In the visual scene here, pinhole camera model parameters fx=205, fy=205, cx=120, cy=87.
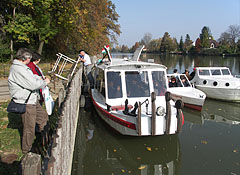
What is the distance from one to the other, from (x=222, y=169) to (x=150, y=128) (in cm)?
233

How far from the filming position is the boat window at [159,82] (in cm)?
820

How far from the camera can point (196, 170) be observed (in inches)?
232

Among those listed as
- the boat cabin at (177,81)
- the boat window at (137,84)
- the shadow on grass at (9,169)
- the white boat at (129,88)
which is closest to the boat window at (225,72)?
the boat cabin at (177,81)

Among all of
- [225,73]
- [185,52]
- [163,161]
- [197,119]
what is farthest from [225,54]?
[163,161]

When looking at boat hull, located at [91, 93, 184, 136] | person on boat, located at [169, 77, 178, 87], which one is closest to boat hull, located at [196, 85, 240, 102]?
person on boat, located at [169, 77, 178, 87]

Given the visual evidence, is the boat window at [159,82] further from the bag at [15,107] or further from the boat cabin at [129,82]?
the bag at [15,107]

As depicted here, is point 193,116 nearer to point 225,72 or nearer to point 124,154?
point 124,154

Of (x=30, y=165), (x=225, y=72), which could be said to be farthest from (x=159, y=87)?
(x=225, y=72)

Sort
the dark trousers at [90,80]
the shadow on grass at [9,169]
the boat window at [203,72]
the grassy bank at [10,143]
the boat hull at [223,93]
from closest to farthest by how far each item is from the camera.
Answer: the shadow on grass at [9,169] < the grassy bank at [10,143] < the dark trousers at [90,80] < the boat hull at [223,93] < the boat window at [203,72]

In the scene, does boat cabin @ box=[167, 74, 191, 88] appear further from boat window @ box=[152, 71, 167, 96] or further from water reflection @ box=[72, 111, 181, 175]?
water reflection @ box=[72, 111, 181, 175]

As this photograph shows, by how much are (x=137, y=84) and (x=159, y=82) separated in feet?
3.03

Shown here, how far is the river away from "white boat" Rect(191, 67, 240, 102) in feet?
12.9

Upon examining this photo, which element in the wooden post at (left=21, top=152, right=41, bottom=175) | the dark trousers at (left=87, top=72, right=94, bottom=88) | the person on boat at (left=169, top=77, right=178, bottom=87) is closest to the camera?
the wooden post at (left=21, top=152, right=41, bottom=175)

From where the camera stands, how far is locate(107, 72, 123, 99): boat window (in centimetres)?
798
